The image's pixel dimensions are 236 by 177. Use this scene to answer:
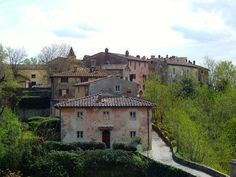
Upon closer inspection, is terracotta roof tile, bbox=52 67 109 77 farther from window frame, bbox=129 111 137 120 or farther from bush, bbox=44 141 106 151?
bush, bbox=44 141 106 151

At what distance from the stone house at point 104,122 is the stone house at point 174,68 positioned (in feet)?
173

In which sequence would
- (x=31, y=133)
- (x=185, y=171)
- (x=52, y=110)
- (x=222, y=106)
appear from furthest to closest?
(x=52, y=110) → (x=222, y=106) → (x=31, y=133) → (x=185, y=171)

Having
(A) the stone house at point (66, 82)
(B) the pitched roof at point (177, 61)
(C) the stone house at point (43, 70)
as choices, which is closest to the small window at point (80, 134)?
(A) the stone house at point (66, 82)

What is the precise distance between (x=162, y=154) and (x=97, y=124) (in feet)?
27.3

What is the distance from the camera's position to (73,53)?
367 ft

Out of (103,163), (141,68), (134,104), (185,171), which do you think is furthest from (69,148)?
(141,68)

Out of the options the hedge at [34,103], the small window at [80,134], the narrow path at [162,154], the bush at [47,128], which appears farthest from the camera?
the hedge at [34,103]

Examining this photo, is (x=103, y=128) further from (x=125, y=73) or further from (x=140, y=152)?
(x=125, y=73)

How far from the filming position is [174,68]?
11981cm

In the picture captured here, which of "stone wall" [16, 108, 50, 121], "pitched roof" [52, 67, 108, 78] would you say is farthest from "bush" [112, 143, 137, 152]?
"pitched roof" [52, 67, 108, 78]

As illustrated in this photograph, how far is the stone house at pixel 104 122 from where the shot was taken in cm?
5834

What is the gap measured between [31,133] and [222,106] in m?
24.5

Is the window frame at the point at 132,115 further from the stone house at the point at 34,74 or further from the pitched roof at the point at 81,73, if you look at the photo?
the stone house at the point at 34,74

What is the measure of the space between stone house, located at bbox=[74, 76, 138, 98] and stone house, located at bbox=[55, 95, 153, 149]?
512 inches
